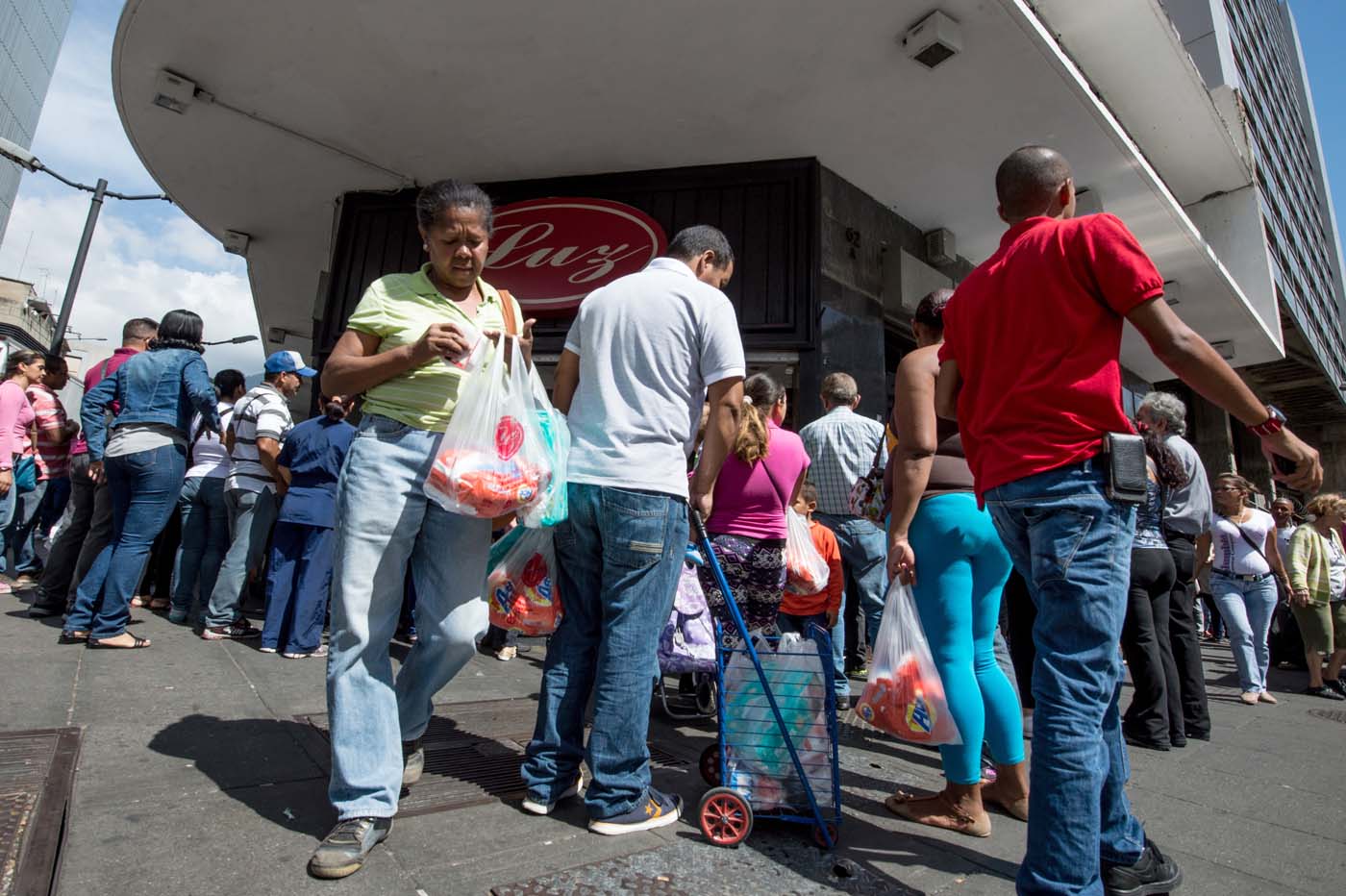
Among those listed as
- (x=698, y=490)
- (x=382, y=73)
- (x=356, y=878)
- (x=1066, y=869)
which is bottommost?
(x=356, y=878)

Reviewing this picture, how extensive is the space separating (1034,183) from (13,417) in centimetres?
711

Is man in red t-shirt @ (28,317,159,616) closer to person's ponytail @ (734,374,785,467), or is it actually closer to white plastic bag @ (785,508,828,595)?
person's ponytail @ (734,374,785,467)

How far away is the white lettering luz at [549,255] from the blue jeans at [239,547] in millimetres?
3683

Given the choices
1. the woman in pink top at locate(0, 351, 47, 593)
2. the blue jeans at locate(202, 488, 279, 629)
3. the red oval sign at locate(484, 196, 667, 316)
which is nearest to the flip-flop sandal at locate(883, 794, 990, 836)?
the blue jeans at locate(202, 488, 279, 629)

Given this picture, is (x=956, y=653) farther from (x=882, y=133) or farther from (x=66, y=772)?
(x=882, y=133)

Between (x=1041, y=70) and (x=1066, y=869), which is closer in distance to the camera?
(x=1066, y=869)

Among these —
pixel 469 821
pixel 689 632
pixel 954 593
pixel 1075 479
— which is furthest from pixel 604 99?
pixel 469 821

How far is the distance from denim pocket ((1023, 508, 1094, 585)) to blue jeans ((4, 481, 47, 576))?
844 cm

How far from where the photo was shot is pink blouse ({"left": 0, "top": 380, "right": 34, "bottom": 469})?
5.54 meters

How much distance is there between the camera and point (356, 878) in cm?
175

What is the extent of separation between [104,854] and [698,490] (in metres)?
1.85

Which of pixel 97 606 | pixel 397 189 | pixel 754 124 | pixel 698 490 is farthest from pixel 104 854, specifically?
pixel 397 189

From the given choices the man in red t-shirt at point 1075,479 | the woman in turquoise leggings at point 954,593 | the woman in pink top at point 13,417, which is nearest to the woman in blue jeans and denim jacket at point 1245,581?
the woman in turquoise leggings at point 954,593

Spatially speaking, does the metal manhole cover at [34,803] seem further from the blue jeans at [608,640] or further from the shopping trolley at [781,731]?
the shopping trolley at [781,731]
